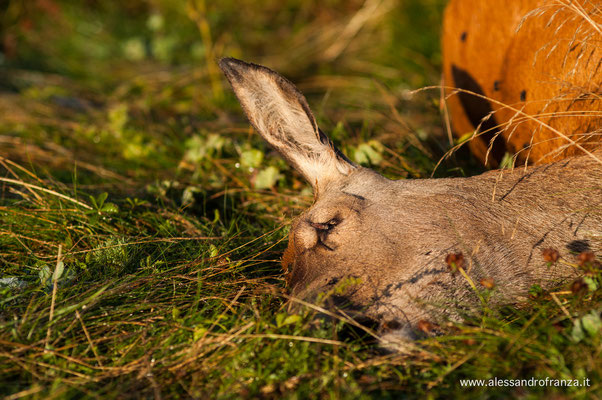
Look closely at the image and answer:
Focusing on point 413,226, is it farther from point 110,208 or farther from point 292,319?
point 110,208

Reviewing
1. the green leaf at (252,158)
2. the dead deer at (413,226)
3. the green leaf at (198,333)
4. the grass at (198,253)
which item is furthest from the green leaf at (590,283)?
the green leaf at (252,158)

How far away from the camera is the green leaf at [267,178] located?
340cm

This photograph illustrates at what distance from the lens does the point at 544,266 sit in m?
2.17

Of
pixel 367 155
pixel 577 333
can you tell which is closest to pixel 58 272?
pixel 367 155

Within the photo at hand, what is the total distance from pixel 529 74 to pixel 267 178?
5.56 ft

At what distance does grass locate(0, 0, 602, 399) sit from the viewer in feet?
6.20

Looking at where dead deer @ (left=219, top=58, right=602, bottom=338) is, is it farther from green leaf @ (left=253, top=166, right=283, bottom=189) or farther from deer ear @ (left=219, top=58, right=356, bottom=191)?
green leaf @ (left=253, top=166, right=283, bottom=189)

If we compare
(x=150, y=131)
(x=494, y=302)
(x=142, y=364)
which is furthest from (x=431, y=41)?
(x=142, y=364)

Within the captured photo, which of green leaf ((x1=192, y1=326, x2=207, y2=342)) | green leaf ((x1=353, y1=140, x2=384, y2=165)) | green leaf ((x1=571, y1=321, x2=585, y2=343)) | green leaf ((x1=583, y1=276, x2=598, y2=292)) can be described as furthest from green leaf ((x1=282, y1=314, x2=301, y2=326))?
green leaf ((x1=353, y1=140, x2=384, y2=165))

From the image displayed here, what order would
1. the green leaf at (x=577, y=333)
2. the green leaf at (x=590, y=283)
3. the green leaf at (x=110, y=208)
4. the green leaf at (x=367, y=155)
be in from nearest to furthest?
the green leaf at (x=577, y=333) < the green leaf at (x=590, y=283) < the green leaf at (x=110, y=208) < the green leaf at (x=367, y=155)

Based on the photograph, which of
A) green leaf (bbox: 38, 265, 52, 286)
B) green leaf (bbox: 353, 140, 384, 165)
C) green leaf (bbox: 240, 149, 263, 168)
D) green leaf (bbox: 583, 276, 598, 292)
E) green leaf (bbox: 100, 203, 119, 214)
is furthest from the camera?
green leaf (bbox: 240, 149, 263, 168)

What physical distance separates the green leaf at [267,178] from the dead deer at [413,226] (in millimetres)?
850

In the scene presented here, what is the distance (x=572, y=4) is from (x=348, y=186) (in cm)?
142

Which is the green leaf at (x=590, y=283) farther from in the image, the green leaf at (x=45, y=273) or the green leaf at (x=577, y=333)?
the green leaf at (x=45, y=273)
